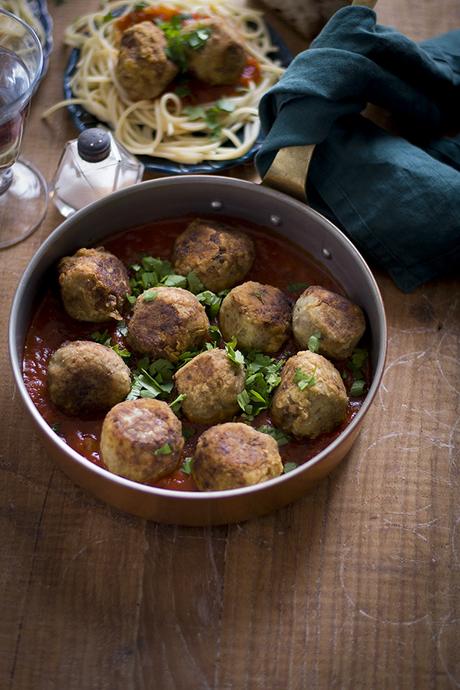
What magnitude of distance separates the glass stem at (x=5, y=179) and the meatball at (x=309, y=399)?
149 cm

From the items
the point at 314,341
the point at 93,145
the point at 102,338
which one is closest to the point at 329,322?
the point at 314,341

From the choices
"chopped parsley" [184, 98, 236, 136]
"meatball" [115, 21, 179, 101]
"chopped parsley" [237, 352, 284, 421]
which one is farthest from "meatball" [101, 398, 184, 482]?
"meatball" [115, 21, 179, 101]

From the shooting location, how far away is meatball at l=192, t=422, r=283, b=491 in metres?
2.60

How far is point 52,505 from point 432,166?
1.89m

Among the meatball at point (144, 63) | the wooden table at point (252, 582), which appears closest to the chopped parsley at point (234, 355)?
the wooden table at point (252, 582)

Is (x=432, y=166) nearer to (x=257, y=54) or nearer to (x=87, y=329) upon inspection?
(x=257, y=54)

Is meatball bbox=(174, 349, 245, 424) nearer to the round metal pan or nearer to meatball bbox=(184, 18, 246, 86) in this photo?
the round metal pan

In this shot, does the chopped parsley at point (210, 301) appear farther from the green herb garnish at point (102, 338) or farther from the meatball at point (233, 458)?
the meatball at point (233, 458)

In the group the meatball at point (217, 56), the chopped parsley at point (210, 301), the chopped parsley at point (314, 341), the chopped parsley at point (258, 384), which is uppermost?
the meatball at point (217, 56)

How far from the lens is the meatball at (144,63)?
3.61m

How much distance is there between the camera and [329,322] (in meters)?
2.95

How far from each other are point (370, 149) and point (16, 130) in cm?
136

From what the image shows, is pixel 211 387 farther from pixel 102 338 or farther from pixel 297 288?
pixel 297 288

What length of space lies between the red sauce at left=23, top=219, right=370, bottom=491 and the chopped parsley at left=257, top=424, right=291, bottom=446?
22 mm
